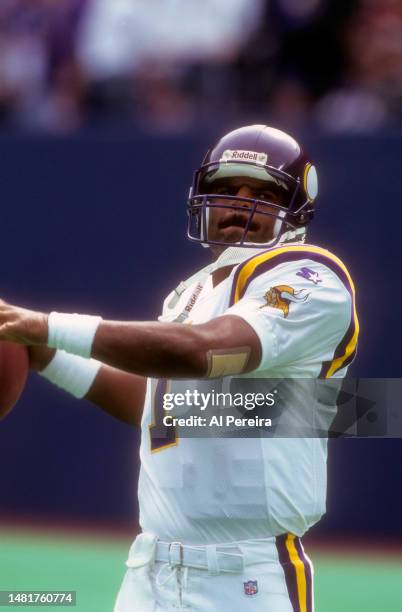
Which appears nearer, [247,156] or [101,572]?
[247,156]

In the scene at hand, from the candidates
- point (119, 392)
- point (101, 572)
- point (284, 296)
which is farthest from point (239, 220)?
point (101, 572)

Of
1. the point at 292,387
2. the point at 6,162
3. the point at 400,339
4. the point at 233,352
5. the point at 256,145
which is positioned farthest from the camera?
the point at 6,162

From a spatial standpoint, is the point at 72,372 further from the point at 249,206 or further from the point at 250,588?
the point at 250,588

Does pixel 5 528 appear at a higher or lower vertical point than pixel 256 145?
lower

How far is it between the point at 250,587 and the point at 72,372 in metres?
0.91

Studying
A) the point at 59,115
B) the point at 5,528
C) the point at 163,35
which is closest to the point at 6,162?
the point at 59,115

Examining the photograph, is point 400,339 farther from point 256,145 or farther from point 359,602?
point 256,145

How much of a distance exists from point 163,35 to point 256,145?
4.68 m

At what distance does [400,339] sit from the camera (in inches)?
281

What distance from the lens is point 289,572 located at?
132 inches

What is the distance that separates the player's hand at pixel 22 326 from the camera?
9.86 feet

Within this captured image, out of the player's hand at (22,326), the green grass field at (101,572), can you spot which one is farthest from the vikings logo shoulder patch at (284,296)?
the green grass field at (101,572)

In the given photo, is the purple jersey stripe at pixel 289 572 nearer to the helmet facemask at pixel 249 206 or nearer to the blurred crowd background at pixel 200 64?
the helmet facemask at pixel 249 206

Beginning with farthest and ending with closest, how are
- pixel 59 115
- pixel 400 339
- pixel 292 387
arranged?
1. pixel 59 115
2. pixel 400 339
3. pixel 292 387
